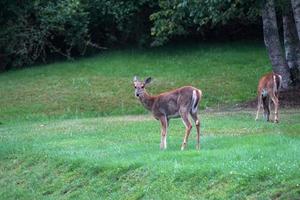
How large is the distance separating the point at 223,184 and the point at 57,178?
15.3 ft

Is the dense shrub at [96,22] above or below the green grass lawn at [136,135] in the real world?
above

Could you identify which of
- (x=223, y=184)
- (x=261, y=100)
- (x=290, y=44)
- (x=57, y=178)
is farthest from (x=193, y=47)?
(x=223, y=184)

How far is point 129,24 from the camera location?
39125mm

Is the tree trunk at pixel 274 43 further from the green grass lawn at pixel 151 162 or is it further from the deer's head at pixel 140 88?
the deer's head at pixel 140 88

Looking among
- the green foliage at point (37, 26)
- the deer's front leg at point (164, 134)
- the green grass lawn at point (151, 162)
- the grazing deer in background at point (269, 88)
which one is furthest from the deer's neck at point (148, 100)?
the green foliage at point (37, 26)

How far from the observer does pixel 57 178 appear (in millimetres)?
15867

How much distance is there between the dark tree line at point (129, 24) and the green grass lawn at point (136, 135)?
1.14 m

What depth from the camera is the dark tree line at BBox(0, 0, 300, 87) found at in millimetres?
27141

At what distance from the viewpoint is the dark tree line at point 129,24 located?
27141 millimetres

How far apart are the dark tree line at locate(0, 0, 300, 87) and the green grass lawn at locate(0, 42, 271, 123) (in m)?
1.05

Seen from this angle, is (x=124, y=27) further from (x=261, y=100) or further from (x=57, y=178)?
(x=57, y=178)

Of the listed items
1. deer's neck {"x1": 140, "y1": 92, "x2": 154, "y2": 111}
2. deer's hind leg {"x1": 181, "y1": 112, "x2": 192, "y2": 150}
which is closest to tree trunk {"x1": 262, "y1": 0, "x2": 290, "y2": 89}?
deer's neck {"x1": 140, "y1": 92, "x2": 154, "y2": 111}

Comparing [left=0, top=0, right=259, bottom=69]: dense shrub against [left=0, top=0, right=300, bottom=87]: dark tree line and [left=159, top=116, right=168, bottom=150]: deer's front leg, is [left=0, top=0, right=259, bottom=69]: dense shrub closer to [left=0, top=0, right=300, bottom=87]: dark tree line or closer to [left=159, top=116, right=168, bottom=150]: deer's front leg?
[left=0, top=0, right=300, bottom=87]: dark tree line

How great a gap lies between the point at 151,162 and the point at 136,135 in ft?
17.6
